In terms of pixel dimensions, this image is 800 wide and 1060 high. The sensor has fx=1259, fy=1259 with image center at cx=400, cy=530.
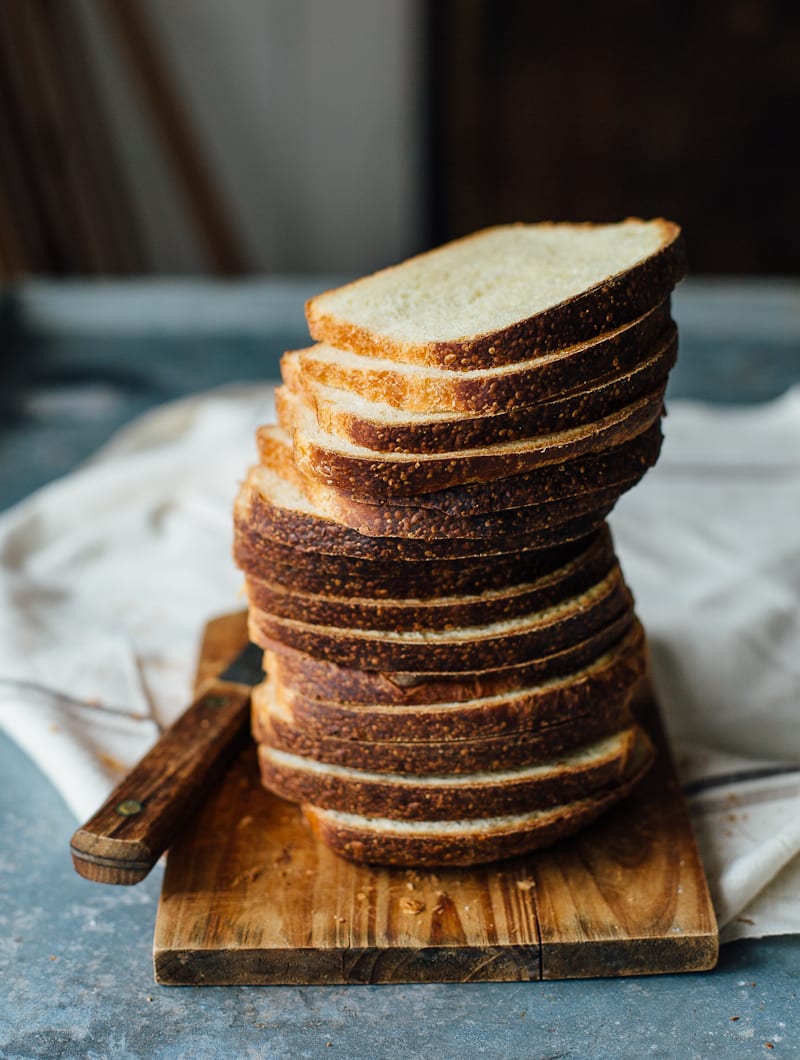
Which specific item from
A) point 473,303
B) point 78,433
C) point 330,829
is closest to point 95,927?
point 330,829

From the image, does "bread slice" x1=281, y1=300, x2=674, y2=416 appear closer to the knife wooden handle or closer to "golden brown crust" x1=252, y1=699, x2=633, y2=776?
"golden brown crust" x1=252, y1=699, x2=633, y2=776

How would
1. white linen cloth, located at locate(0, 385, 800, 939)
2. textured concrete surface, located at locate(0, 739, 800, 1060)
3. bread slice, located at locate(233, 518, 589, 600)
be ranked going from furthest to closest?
white linen cloth, located at locate(0, 385, 800, 939)
bread slice, located at locate(233, 518, 589, 600)
textured concrete surface, located at locate(0, 739, 800, 1060)

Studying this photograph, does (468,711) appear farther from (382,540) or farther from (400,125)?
(400,125)

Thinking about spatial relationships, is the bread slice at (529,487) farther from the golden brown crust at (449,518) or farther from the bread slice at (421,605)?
the bread slice at (421,605)

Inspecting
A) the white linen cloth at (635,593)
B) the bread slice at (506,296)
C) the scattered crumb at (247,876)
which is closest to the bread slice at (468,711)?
the scattered crumb at (247,876)

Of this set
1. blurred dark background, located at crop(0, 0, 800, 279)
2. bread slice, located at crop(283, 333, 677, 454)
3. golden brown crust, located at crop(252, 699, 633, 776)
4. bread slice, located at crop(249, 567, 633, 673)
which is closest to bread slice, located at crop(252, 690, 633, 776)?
golden brown crust, located at crop(252, 699, 633, 776)

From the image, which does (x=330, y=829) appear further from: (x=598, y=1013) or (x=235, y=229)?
(x=235, y=229)

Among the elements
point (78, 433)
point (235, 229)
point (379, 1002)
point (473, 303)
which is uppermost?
point (473, 303)
